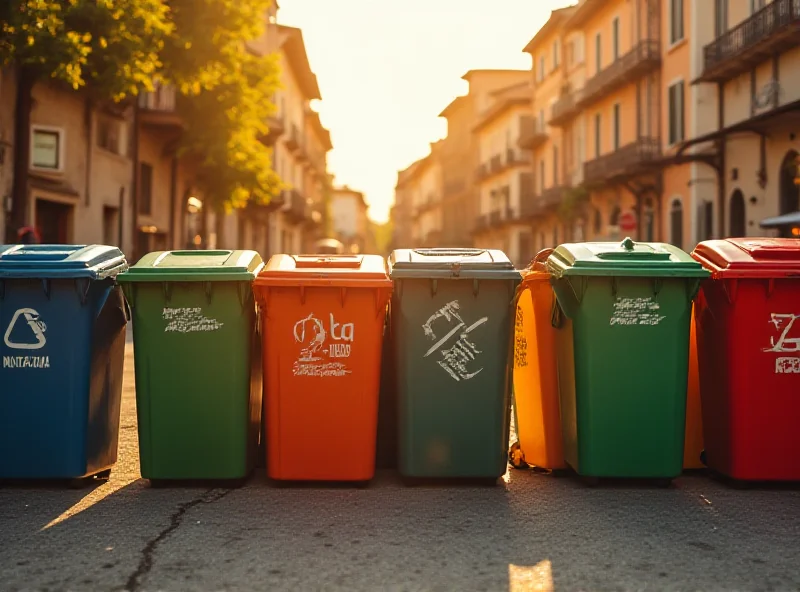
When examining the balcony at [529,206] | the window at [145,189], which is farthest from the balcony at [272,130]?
the balcony at [529,206]

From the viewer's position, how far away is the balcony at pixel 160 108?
2461cm

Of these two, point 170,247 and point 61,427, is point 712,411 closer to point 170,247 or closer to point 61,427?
point 61,427

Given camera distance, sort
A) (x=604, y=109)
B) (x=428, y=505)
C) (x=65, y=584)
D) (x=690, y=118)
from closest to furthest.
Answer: (x=65, y=584)
(x=428, y=505)
(x=690, y=118)
(x=604, y=109)

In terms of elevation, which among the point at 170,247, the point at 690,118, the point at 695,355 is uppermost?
the point at 690,118

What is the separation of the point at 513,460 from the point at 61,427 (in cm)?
271

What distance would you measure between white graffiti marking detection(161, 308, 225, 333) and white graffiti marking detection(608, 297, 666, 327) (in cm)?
221

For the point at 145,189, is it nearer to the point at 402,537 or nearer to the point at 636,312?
the point at 636,312

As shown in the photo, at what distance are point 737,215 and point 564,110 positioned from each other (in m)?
15.8

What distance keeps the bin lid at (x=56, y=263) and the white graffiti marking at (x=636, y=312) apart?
287 centimetres

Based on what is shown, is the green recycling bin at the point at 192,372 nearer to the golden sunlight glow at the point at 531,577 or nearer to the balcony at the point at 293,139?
the golden sunlight glow at the point at 531,577

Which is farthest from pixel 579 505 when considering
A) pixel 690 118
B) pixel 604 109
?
pixel 604 109

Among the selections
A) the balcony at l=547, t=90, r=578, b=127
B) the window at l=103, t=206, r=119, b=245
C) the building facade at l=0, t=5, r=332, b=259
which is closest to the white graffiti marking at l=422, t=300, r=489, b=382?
the building facade at l=0, t=5, r=332, b=259

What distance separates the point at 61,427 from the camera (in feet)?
17.5

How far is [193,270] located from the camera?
17.6 feet
